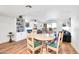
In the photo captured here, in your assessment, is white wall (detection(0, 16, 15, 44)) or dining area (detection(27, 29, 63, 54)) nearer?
white wall (detection(0, 16, 15, 44))

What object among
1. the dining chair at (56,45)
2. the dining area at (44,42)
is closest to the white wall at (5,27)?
the dining area at (44,42)

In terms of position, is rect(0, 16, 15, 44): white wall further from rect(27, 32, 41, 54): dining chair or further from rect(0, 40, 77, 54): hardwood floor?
rect(27, 32, 41, 54): dining chair

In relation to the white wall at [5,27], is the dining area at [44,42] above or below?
below

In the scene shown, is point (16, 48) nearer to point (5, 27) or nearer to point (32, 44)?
point (32, 44)

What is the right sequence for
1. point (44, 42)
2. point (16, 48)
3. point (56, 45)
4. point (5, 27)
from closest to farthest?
point (5, 27) → point (16, 48) → point (56, 45) → point (44, 42)

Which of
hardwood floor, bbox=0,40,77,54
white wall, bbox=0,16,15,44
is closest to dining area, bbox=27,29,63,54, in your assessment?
hardwood floor, bbox=0,40,77,54

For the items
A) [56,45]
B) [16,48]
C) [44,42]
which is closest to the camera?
[16,48]

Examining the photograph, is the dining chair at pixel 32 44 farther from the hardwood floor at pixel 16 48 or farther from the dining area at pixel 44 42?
the hardwood floor at pixel 16 48

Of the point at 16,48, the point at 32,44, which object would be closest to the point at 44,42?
the point at 32,44

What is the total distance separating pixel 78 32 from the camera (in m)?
2.09

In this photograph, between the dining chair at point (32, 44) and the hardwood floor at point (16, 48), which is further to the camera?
the dining chair at point (32, 44)

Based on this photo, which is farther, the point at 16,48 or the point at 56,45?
the point at 56,45
